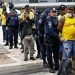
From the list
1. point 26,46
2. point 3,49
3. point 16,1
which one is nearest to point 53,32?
point 26,46

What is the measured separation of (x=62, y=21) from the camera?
332 inches

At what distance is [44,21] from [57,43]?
791 millimetres

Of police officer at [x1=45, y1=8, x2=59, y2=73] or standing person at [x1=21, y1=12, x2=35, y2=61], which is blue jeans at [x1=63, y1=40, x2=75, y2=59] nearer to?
police officer at [x1=45, y1=8, x2=59, y2=73]

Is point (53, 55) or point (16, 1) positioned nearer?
point (53, 55)

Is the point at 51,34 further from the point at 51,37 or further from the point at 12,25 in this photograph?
the point at 12,25

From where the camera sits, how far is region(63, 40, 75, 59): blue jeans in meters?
8.34

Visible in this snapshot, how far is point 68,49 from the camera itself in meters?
8.37

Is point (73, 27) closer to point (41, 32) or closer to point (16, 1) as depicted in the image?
point (41, 32)

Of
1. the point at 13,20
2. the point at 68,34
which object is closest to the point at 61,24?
the point at 68,34

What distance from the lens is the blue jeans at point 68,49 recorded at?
834 centimetres

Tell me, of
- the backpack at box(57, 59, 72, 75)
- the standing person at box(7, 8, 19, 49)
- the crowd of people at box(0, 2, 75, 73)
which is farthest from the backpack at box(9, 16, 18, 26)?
the backpack at box(57, 59, 72, 75)

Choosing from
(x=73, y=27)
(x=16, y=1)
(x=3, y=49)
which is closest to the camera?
(x=73, y=27)

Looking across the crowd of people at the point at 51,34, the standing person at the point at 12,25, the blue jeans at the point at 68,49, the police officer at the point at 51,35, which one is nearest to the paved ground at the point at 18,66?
the crowd of people at the point at 51,34

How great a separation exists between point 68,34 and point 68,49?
0.38 meters
